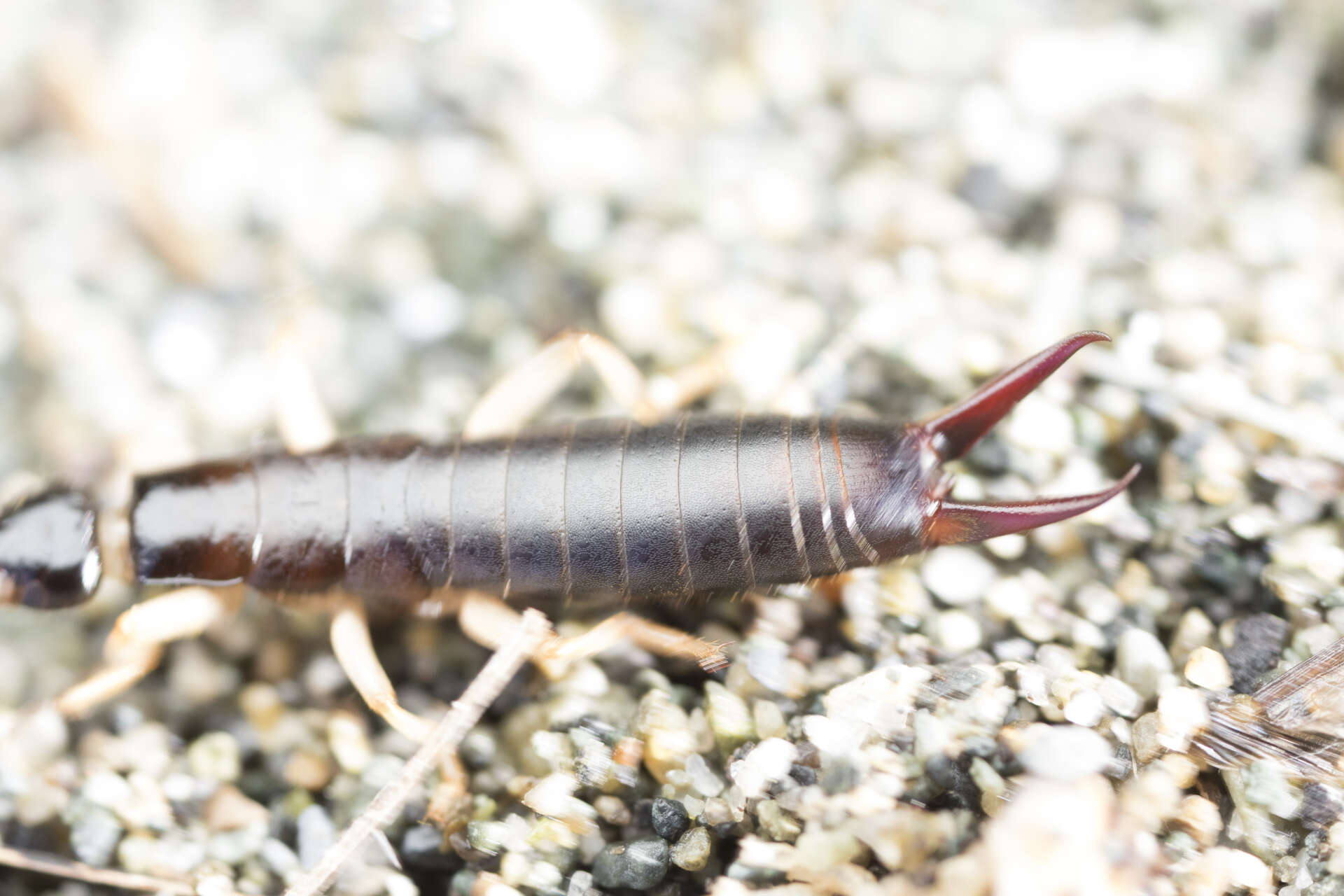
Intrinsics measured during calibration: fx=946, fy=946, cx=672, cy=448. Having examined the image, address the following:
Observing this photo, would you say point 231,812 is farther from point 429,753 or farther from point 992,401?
point 992,401

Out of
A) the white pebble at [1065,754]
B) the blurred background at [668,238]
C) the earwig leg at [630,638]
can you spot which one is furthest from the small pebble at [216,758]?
the white pebble at [1065,754]

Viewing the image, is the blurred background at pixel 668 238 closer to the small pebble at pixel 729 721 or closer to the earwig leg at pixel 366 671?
the earwig leg at pixel 366 671

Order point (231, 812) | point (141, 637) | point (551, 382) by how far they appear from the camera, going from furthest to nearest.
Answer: point (551, 382)
point (141, 637)
point (231, 812)

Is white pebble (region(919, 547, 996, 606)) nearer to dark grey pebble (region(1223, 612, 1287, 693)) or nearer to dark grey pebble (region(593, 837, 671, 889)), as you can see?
dark grey pebble (region(1223, 612, 1287, 693))

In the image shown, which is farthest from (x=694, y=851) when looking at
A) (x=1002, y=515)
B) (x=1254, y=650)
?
(x=1254, y=650)

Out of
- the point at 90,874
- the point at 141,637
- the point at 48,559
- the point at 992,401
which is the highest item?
the point at 992,401

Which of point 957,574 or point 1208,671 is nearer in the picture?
point 1208,671

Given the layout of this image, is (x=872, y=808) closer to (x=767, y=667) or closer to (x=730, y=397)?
(x=767, y=667)
